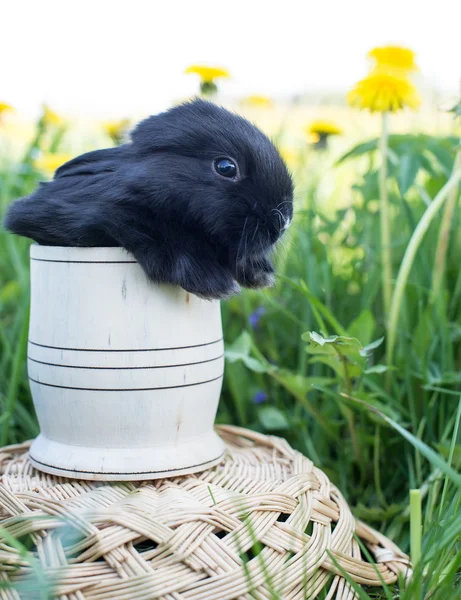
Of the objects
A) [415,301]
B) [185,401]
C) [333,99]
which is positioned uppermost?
[333,99]

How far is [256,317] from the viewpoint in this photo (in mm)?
2023

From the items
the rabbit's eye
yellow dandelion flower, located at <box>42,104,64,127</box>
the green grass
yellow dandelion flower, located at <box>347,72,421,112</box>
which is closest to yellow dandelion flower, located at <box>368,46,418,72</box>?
yellow dandelion flower, located at <box>347,72,421,112</box>

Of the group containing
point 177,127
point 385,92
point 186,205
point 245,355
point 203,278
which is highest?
point 385,92

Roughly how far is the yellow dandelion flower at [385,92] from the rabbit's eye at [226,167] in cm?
59

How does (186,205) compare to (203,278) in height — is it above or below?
above

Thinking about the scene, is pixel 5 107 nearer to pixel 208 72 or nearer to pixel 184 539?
pixel 208 72

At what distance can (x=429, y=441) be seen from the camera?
165cm

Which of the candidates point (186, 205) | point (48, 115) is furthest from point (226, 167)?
point (48, 115)

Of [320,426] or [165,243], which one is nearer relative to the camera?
[165,243]

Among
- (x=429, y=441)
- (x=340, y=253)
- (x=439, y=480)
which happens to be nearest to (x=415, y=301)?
(x=429, y=441)

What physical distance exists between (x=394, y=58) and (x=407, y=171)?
286 mm

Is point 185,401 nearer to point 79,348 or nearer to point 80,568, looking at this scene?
point 79,348

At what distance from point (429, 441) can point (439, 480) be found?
0.58 feet

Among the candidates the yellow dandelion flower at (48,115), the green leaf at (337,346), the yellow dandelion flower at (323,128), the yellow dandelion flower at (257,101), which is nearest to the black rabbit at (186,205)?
the green leaf at (337,346)
